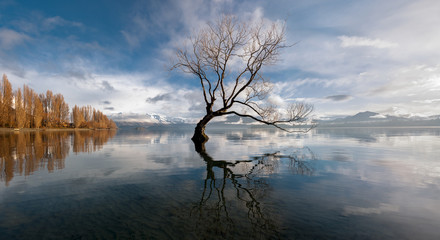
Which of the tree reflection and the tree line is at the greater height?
the tree line

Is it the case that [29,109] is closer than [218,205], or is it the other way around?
[218,205]

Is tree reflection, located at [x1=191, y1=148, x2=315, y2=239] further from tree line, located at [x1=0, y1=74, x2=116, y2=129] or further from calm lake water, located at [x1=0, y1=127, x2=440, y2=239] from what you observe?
tree line, located at [x1=0, y1=74, x2=116, y2=129]

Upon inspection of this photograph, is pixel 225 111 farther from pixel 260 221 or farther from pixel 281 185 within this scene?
pixel 260 221

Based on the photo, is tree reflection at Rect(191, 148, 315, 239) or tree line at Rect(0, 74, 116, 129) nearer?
tree reflection at Rect(191, 148, 315, 239)

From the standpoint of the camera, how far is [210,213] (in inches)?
167

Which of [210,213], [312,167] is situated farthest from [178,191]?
[312,167]

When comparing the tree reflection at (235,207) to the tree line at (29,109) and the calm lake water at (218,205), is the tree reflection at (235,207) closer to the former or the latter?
the calm lake water at (218,205)

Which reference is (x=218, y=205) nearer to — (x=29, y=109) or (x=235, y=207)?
(x=235, y=207)

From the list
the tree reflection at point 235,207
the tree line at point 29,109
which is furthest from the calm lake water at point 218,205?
the tree line at point 29,109

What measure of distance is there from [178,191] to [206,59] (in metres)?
17.8

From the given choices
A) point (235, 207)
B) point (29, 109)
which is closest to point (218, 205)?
→ point (235, 207)

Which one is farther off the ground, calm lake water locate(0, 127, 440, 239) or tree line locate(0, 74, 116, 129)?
tree line locate(0, 74, 116, 129)

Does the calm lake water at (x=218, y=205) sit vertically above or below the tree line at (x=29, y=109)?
below

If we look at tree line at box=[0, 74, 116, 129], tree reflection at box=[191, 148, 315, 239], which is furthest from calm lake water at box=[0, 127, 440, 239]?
tree line at box=[0, 74, 116, 129]
